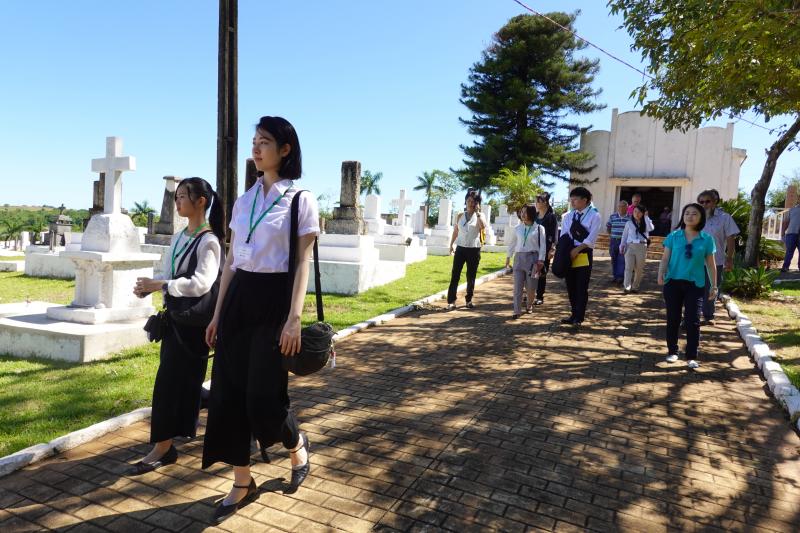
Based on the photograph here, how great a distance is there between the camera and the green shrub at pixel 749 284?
10016 mm

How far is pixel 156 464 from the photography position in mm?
3258

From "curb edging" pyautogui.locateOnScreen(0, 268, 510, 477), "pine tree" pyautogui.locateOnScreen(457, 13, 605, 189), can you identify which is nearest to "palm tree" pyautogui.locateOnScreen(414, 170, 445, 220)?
"pine tree" pyautogui.locateOnScreen(457, 13, 605, 189)

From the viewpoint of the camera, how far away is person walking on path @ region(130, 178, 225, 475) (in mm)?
3225

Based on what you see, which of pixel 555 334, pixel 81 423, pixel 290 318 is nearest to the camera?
pixel 290 318

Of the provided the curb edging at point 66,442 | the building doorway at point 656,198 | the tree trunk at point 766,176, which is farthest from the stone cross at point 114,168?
the building doorway at point 656,198

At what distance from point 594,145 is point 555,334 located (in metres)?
23.2

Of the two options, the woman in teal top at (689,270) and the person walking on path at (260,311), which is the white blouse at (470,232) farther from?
the person walking on path at (260,311)


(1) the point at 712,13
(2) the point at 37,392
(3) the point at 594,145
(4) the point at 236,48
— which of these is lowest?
(2) the point at 37,392

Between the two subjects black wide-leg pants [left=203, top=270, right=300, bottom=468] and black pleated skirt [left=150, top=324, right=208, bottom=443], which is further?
black pleated skirt [left=150, top=324, right=208, bottom=443]

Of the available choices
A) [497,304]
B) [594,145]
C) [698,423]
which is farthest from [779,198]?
[698,423]

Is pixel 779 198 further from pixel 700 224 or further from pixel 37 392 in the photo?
pixel 37 392

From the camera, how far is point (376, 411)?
4305 millimetres

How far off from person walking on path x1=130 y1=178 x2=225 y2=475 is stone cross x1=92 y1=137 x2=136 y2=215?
3.57 m

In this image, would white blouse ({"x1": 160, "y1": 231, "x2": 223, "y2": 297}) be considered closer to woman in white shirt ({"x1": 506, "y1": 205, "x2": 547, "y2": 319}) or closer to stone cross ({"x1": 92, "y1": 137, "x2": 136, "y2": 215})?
stone cross ({"x1": 92, "y1": 137, "x2": 136, "y2": 215})
